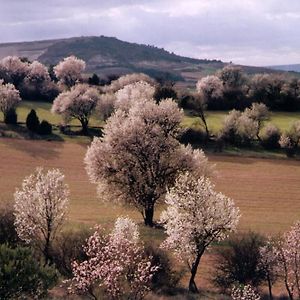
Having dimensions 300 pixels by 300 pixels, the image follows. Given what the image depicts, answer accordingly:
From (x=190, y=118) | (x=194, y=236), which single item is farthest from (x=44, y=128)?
(x=194, y=236)

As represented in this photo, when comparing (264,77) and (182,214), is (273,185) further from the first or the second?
(264,77)

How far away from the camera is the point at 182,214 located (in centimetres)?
3262

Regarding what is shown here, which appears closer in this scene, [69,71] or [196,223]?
[196,223]

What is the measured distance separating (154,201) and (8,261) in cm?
2044

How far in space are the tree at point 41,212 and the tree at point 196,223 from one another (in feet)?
24.7

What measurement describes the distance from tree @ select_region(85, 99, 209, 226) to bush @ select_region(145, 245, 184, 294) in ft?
37.1

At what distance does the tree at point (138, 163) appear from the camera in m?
43.3

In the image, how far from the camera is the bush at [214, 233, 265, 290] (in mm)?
31950

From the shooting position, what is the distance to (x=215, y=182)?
6000cm

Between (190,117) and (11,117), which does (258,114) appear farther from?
(11,117)

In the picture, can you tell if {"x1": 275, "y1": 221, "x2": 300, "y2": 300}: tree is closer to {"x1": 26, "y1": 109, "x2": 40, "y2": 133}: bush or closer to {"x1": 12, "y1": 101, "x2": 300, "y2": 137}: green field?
{"x1": 12, "y1": 101, "x2": 300, "y2": 137}: green field

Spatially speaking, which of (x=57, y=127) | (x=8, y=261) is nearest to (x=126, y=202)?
(x=8, y=261)

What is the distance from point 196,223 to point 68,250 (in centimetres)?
818

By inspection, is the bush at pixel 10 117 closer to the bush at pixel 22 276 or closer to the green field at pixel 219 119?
the green field at pixel 219 119
